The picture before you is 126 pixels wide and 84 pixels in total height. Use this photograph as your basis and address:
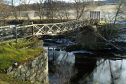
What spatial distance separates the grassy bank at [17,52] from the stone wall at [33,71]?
247 millimetres

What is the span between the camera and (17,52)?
50.5 ft

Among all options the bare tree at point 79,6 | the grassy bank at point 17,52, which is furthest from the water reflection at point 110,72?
the bare tree at point 79,6

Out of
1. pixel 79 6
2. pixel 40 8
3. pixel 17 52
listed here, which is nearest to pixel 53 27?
pixel 17 52

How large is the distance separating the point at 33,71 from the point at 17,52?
4.35 feet

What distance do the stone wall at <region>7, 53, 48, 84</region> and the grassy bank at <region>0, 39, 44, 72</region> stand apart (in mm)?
247

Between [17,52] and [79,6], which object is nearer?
[17,52]

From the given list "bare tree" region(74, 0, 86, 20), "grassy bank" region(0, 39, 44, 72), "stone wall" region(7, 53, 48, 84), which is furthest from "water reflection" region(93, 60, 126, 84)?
"bare tree" region(74, 0, 86, 20)

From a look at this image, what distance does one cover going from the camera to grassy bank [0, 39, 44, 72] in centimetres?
1398

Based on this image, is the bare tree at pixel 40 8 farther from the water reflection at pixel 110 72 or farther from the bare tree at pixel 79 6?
the water reflection at pixel 110 72

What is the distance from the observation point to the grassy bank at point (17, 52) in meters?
14.0

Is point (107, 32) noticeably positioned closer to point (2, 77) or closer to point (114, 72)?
point (114, 72)

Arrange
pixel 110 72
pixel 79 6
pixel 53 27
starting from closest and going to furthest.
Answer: pixel 110 72
pixel 53 27
pixel 79 6

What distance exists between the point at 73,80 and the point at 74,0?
30485mm

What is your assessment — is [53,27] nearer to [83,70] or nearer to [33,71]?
[83,70]
